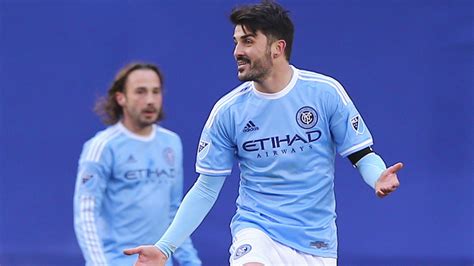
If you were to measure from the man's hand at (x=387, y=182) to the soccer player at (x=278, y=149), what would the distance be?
18 cm

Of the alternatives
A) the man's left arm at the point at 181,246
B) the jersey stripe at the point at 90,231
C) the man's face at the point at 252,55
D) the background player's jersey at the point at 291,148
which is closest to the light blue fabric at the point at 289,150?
the background player's jersey at the point at 291,148

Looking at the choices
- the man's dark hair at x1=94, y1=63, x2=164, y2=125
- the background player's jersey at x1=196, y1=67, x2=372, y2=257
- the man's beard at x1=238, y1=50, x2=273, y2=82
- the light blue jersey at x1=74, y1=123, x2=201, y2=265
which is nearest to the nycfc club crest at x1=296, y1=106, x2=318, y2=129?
the background player's jersey at x1=196, y1=67, x2=372, y2=257

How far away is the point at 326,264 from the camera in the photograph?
515cm

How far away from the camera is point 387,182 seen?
4820mm

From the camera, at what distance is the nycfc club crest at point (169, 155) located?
21.7ft

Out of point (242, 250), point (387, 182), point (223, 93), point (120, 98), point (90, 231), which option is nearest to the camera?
point (387, 182)

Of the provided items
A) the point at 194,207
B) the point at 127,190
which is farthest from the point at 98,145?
the point at 194,207

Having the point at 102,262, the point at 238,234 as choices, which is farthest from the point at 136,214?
the point at 238,234

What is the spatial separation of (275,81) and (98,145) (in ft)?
5.48

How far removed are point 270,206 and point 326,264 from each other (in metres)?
0.37

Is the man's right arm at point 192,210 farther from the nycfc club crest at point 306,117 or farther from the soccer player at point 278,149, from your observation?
the nycfc club crest at point 306,117

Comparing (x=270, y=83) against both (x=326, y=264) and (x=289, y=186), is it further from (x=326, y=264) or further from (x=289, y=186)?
(x=326, y=264)

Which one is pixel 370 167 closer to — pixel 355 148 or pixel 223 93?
pixel 355 148

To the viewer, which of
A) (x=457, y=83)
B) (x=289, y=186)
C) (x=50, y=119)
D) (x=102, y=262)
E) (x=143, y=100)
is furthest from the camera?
(x=50, y=119)
